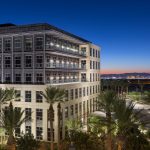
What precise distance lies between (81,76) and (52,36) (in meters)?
18.1

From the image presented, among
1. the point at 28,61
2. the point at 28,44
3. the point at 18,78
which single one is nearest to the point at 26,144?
the point at 18,78

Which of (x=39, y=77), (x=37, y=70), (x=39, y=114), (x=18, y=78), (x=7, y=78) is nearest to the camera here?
(x=39, y=114)

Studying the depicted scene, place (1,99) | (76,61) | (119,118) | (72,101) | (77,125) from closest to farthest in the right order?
1. (119,118)
2. (1,99)
3. (77,125)
4. (72,101)
5. (76,61)

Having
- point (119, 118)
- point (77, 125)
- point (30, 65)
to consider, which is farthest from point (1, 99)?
point (119, 118)

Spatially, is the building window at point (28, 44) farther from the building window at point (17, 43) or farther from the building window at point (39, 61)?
the building window at point (39, 61)

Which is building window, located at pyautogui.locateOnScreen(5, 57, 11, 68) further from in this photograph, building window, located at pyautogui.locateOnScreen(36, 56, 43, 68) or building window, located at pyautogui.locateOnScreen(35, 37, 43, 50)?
building window, located at pyautogui.locateOnScreen(35, 37, 43, 50)

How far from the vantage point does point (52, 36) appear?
160 ft

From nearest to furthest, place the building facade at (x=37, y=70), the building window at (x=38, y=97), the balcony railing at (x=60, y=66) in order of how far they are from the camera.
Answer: the building window at (x=38, y=97)
the building facade at (x=37, y=70)
the balcony railing at (x=60, y=66)

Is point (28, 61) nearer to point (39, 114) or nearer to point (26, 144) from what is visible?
point (39, 114)

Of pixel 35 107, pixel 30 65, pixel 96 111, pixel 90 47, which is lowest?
pixel 96 111

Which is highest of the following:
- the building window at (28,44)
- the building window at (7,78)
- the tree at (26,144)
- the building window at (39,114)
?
the building window at (28,44)

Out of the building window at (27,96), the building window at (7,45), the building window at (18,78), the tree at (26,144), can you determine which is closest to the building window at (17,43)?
the building window at (7,45)

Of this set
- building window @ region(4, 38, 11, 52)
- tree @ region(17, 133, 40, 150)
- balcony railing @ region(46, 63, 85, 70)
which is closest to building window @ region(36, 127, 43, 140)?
tree @ region(17, 133, 40, 150)

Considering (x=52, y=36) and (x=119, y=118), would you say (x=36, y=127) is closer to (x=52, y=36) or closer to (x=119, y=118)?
(x=52, y=36)
